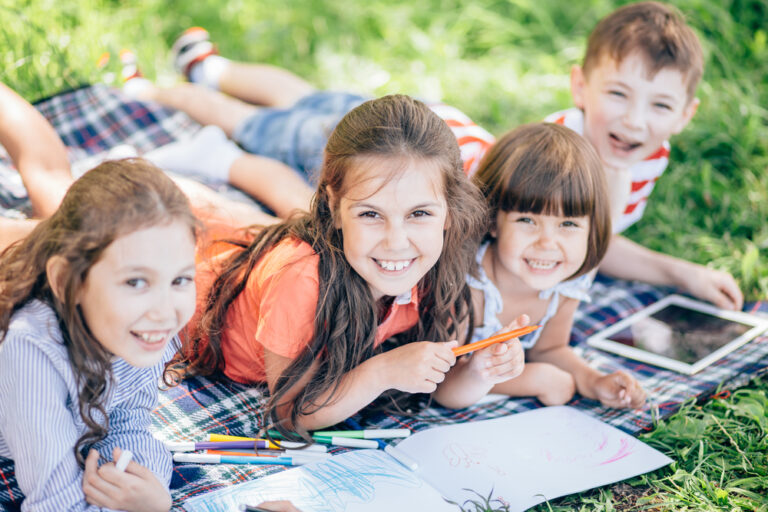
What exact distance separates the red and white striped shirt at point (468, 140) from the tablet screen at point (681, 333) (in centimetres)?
61

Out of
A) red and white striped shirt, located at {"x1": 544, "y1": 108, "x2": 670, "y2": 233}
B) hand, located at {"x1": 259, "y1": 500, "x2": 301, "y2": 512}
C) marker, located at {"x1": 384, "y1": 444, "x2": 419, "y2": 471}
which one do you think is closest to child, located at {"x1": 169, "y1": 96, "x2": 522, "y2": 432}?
marker, located at {"x1": 384, "y1": 444, "x2": 419, "y2": 471}

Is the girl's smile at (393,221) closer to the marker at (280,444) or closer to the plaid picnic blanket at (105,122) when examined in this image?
the marker at (280,444)

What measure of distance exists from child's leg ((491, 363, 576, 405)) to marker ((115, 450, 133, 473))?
0.88 metres

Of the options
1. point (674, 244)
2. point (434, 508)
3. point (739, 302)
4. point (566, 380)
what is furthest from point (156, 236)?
point (674, 244)

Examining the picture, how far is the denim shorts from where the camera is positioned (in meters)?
2.35

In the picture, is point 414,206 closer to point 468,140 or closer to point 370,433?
point 370,433

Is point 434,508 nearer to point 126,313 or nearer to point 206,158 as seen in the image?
point 126,313

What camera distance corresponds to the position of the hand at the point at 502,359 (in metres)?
1.48

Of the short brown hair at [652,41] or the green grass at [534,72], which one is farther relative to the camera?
the short brown hair at [652,41]

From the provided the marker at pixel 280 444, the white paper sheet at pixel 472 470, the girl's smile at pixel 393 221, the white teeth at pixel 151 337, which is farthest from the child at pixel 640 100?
the white teeth at pixel 151 337

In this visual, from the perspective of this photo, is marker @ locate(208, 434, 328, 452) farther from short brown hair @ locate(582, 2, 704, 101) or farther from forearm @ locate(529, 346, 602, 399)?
short brown hair @ locate(582, 2, 704, 101)

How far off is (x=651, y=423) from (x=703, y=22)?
7.63 ft

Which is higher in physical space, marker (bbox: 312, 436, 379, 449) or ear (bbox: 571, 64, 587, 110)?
ear (bbox: 571, 64, 587, 110)

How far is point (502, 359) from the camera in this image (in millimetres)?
1483
